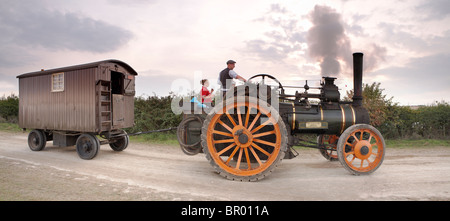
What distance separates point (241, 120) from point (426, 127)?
1136 cm

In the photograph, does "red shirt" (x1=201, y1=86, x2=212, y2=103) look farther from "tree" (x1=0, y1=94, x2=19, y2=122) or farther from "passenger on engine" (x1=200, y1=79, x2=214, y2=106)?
"tree" (x1=0, y1=94, x2=19, y2=122)

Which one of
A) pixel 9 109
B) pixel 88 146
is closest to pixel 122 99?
pixel 88 146

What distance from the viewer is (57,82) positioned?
31.0 feet

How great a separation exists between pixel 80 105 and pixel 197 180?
534 centimetres

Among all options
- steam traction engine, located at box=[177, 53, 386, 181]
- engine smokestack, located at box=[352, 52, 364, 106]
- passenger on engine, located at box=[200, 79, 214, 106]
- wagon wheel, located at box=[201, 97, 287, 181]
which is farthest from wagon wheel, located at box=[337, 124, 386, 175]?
passenger on engine, located at box=[200, 79, 214, 106]

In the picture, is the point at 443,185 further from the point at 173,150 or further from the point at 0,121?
the point at 0,121

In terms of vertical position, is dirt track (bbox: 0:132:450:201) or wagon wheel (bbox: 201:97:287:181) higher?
wagon wheel (bbox: 201:97:287:181)

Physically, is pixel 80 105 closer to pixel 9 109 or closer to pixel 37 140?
pixel 37 140

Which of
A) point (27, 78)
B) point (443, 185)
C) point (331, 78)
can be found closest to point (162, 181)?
point (331, 78)

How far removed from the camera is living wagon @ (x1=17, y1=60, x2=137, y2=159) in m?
8.42

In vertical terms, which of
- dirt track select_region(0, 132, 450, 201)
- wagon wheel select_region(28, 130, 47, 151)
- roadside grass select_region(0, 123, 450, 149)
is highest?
wagon wheel select_region(28, 130, 47, 151)

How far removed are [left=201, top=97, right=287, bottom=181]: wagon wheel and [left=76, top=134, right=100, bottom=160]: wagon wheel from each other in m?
4.30

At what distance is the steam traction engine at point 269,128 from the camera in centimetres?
571

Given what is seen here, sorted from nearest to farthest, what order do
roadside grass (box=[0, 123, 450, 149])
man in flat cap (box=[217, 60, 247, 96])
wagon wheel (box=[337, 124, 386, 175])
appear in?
wagon wheel (box=[337, 124, 386, 175]) → man in flat cap (box=[217, 60, 247, 96]) → roadside grass (box=[0, 123, 450, 149])
